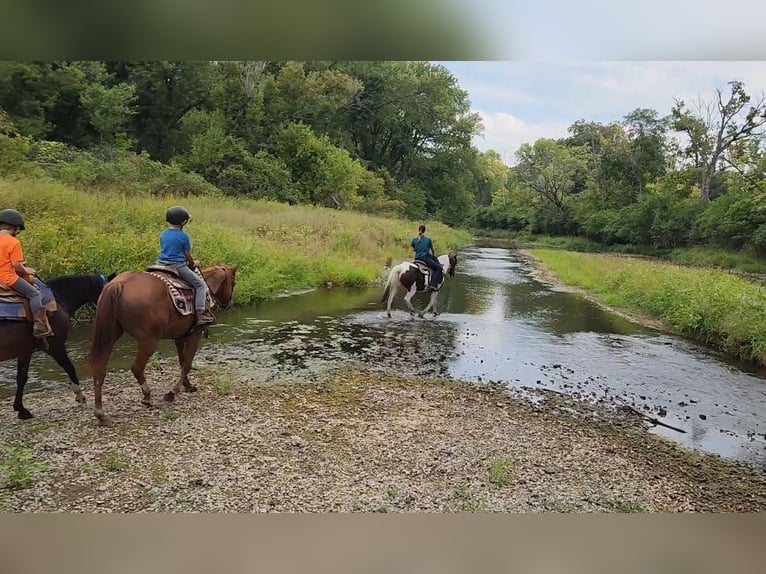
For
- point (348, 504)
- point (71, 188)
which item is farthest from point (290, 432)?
point (71, 188)

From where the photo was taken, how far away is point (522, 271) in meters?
7.68

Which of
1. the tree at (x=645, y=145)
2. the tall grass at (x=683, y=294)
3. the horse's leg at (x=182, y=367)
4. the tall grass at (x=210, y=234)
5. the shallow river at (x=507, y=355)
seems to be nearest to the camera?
the tall grass at (x=210, y=234)

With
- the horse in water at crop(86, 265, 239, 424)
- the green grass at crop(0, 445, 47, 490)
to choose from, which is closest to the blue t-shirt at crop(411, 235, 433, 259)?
the horse in water at crop(86, 265, 239, 424)

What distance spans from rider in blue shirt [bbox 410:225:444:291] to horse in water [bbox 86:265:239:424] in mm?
3244

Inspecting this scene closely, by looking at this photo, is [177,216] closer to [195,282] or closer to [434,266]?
[195,282]

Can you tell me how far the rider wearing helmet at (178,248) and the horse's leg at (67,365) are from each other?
87cm

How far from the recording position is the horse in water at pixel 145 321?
3428 mm

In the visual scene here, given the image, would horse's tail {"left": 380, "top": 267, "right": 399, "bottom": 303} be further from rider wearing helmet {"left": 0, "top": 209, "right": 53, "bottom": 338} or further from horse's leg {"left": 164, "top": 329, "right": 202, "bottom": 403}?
rider wearing helmet {"left": 0, "top": 209, "right": 53, "bottom": 338}

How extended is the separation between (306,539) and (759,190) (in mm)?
4493

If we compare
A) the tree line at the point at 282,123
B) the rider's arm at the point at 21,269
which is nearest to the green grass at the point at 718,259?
the tree line at the point at 282,123

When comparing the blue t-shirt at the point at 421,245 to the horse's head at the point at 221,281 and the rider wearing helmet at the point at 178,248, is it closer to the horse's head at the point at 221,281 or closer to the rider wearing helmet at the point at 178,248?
the horse's head at the point at 221,281

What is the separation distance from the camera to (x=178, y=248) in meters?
3.78

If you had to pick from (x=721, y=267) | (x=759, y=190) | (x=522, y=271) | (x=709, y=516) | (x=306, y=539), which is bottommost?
(x=306, y=539)

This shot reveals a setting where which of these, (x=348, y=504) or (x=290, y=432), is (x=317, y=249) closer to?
(x=290, y=432)
